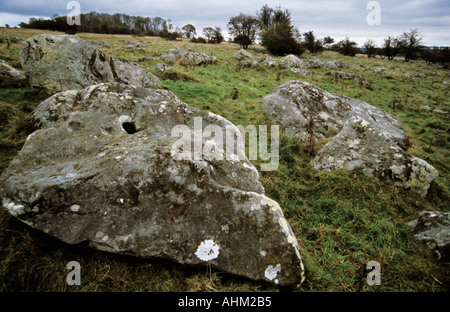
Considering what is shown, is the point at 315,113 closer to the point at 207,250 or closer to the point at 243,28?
the point at 207,250

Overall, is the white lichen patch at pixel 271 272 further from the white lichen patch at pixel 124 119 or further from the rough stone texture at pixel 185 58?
the rough stone texture at pixel 185 58

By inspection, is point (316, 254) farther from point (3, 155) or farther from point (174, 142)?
point (3, 155)

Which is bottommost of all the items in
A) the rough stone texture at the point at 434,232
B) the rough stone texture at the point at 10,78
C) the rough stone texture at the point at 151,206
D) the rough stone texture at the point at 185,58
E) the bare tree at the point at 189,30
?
the rough stone texture at the point at 434,232

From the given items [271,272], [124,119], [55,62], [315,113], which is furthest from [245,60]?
[271,272]

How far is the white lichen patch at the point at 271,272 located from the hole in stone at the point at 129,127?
126 inches

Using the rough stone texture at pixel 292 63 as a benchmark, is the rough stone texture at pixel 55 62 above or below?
below

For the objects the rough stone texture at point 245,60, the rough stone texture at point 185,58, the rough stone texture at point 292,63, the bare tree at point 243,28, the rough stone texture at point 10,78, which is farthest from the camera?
the bare tree at point 243,28

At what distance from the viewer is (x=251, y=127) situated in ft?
21.6

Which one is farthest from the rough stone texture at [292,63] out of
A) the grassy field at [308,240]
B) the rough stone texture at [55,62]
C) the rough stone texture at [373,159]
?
the rough stone texture at [55,62]

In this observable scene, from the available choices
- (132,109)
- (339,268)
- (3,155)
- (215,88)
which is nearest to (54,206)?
(132,109)

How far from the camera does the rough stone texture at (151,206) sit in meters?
2.31

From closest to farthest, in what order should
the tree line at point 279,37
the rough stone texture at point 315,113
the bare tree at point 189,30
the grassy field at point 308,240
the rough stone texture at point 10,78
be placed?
the grassy field at point 308,240 < the rough stone texture at point 315,113 < the rough stone texture at point 10,78 < the tree line at point 279,37 < the bare tree at point 189,30

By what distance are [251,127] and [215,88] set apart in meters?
4.12

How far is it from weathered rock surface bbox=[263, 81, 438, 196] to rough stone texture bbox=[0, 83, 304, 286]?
3162 mm
